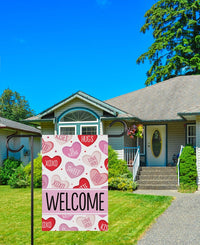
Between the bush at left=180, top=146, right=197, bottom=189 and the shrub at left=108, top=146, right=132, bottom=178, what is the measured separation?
8.18 feet

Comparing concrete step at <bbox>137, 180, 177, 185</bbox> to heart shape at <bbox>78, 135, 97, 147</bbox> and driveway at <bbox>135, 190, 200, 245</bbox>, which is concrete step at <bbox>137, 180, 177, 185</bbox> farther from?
heart shape at <bbox>78, 135, 97, 147</bbox>

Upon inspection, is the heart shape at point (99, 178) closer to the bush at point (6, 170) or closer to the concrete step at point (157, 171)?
the concrete step at point (157, 171)

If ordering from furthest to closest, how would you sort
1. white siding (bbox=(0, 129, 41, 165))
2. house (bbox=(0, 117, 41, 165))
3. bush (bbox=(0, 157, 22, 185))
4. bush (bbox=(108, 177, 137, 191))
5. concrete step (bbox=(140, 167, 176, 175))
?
white siding (bbox=(0, 129, 41, 165)) < house (bbox=(0, 117, 41, 165)) < bush (bbox=(0, 157, 22, 185)) < concrete step (bbox=(140, 167, 176, 175)) < bush (bbox=(108, 177, 137, 191))

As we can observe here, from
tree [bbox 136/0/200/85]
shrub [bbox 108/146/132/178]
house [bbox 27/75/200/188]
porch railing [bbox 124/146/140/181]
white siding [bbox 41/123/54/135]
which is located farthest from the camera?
tree [bbox 136/0/200/85]

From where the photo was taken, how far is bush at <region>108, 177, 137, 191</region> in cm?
1450

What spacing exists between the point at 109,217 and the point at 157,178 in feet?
24.1

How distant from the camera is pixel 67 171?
491cm

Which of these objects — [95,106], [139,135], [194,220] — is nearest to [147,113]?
[139,135]

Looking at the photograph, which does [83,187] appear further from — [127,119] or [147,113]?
[147,113]

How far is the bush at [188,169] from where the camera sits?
14945 mm

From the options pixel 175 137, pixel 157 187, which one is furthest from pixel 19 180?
pixel 175 137

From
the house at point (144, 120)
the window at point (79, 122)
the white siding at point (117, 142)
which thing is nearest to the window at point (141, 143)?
the house at point (144, 120)

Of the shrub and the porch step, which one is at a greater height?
the shrub

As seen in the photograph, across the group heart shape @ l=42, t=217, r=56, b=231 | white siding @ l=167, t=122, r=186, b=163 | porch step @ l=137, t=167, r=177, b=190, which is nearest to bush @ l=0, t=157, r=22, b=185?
porch step @ l=137, t=167, r=177, b=190
